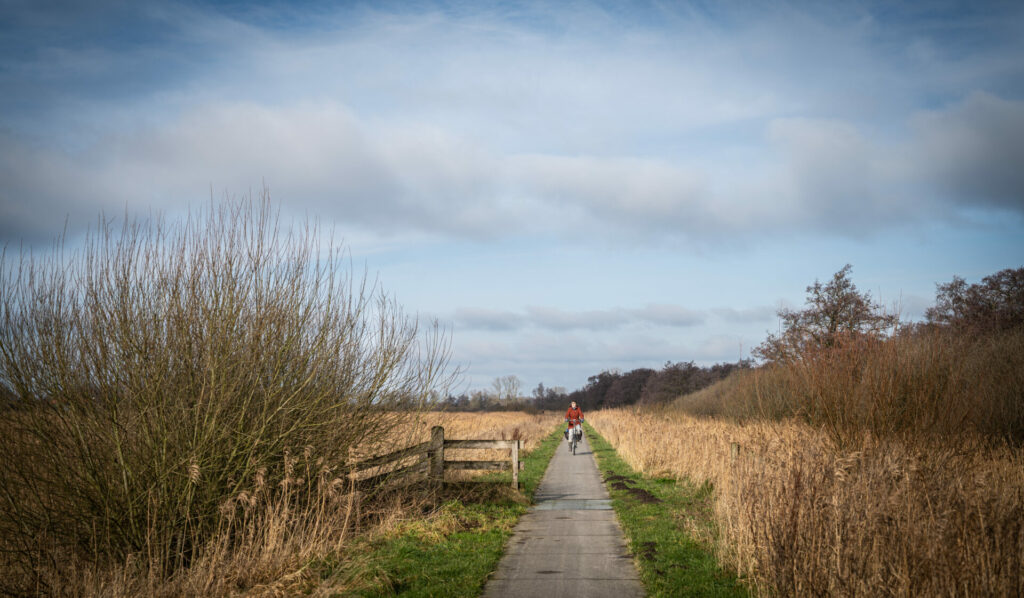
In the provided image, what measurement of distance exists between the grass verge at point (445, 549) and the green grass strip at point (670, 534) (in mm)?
1839

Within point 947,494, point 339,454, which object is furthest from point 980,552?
point 339,454

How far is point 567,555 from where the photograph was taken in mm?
8164

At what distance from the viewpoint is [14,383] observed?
25.0 feet

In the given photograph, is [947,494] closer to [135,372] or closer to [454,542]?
[454,542]

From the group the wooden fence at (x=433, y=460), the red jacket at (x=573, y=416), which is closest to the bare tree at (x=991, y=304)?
the red jacket at (x=573, y=416)

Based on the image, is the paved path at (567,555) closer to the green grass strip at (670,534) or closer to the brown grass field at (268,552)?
the green grass strip at (670,534)

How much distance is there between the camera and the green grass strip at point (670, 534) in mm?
6664

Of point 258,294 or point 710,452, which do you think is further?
point 710,452

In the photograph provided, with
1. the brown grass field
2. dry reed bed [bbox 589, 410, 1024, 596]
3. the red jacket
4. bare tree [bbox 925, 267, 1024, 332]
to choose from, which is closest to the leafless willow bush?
the brown grass field

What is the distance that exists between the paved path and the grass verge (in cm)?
25

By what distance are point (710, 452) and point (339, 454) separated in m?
8.36

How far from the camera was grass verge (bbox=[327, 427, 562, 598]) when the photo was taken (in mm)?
6586

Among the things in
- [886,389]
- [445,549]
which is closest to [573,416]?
[886,389]

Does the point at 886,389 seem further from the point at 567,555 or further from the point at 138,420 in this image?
the point at 138,420
